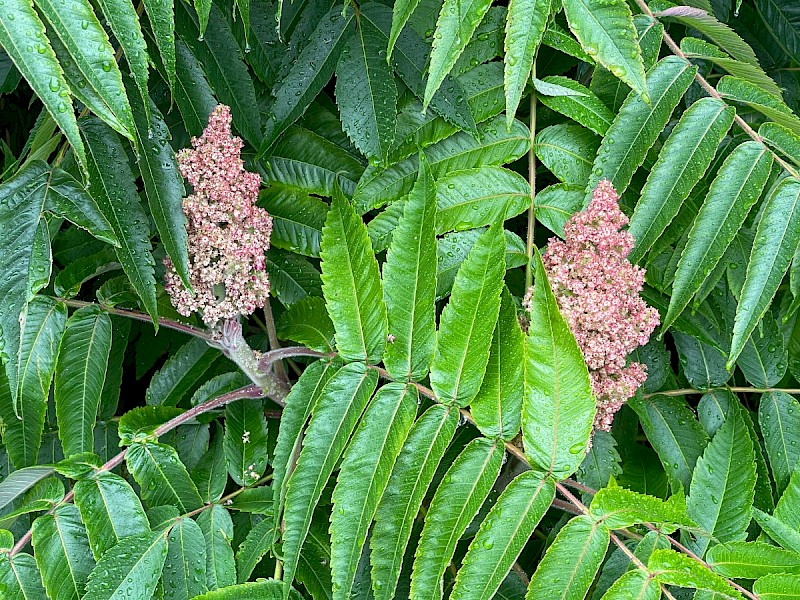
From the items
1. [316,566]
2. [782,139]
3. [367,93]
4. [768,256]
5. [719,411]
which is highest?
[367,93]

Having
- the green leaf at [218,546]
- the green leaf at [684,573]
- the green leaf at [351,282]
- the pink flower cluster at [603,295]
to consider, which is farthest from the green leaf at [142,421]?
the green leaf at [684,573]

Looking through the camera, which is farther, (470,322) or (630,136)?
(630,136)

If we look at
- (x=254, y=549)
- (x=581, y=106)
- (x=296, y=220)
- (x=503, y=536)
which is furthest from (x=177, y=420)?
(x=581, y=106)

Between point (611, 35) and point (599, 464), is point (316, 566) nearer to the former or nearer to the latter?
point (599, 464)

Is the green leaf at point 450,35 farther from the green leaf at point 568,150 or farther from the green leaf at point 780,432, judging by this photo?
the green leaf at point 780,432

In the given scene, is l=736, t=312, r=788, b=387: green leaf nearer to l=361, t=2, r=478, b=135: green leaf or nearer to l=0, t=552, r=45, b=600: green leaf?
l=361, t=2, r=478, b=135: green leaf

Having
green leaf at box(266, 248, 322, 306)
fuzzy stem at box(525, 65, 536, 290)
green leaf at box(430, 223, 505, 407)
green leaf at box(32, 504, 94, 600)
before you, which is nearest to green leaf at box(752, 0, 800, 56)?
fuzzy stem at box(525, 65, 536, 290)
